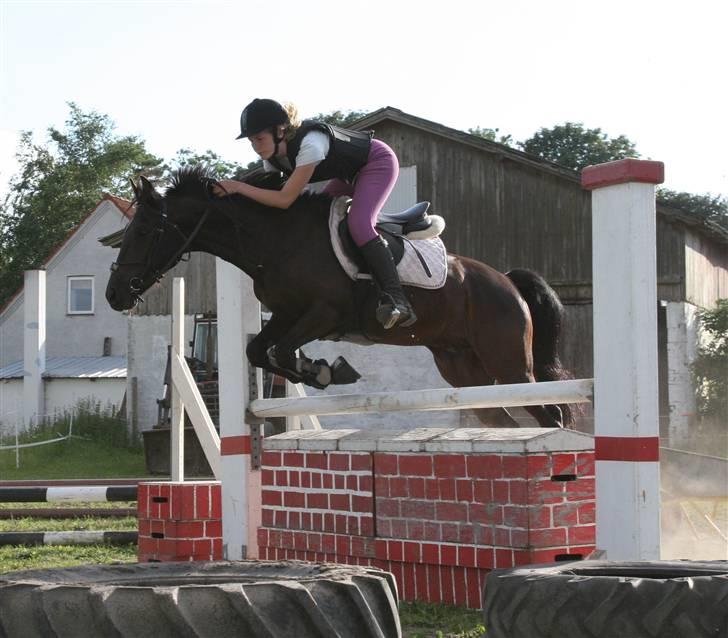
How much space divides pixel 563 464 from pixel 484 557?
1.39ft

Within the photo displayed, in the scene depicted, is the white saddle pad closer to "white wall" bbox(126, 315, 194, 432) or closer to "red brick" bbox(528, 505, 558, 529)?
"red brick" bbox(528, 505, 558, 529)

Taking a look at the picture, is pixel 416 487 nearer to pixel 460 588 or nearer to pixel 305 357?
pixel 460 588

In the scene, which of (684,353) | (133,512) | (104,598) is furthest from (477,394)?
(684,353)

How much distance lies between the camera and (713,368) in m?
22.2

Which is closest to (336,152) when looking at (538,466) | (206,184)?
(206,184)

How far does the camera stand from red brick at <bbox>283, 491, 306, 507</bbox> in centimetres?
496

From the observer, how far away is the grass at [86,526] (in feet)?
12.7

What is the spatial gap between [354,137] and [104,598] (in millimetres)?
3805

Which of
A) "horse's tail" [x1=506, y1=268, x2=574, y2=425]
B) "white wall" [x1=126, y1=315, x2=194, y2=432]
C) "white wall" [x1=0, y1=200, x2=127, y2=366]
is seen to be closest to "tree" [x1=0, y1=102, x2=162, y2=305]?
"white wall" [x1=0, y1=200, x2=127, y2=366]

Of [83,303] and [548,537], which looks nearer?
[548,537]

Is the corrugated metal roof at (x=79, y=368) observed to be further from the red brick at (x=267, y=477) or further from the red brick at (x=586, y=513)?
the red brick at (x=586, y=513)

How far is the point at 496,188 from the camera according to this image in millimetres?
22953

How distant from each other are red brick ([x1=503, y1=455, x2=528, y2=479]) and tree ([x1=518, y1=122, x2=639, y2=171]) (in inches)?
2097

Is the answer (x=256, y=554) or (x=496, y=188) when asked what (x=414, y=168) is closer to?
(x=496, y=188)
